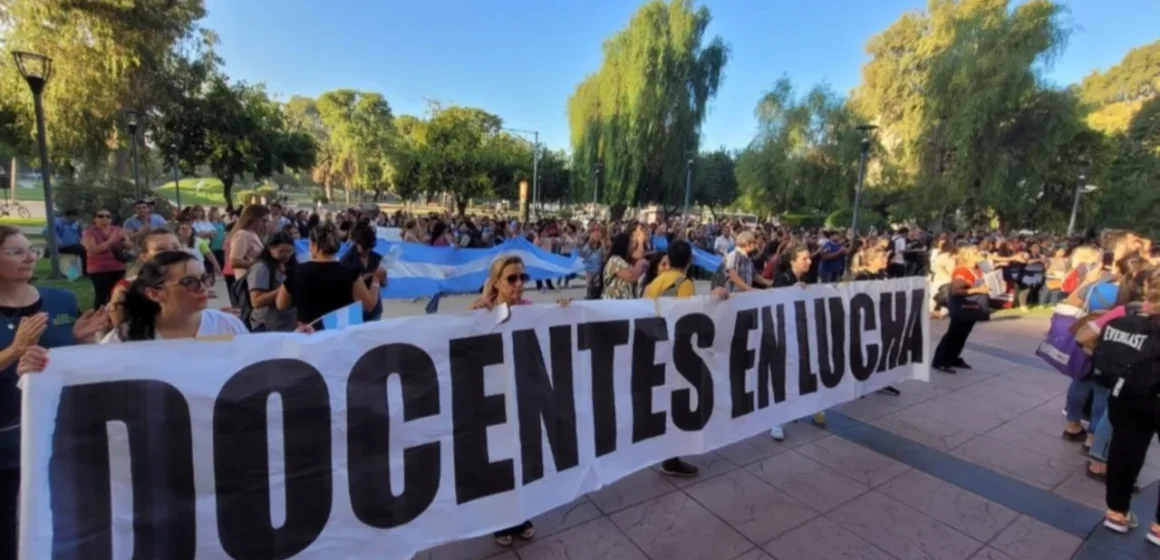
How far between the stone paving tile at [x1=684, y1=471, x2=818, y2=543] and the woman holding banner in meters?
3.07

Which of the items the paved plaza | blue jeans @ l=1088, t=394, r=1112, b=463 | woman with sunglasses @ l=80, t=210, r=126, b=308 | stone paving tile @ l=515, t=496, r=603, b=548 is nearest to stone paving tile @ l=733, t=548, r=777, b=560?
the paved plaza

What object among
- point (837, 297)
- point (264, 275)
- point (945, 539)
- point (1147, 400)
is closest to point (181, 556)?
point (264, 275)

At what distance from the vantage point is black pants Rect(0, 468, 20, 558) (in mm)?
1789

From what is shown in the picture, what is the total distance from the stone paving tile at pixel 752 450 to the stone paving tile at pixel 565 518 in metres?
1.21

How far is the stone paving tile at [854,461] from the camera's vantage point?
3.62 meters

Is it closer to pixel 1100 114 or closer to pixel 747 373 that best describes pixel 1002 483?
pixel 747 373

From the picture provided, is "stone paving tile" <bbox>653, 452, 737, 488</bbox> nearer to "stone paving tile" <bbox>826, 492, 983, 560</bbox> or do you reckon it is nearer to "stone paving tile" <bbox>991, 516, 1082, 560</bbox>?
"stone paving tile" <bbox>826, 492, 983, 560</bbox>

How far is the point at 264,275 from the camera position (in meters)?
3.55

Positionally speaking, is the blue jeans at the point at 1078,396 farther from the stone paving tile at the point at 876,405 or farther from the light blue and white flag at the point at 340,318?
the light blue and white flag at the point at 340,318

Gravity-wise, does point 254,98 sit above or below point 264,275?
above

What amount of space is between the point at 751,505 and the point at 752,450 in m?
0.82

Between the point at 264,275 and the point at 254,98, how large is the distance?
26903 millimetres

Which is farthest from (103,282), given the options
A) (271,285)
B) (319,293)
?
(319,293)

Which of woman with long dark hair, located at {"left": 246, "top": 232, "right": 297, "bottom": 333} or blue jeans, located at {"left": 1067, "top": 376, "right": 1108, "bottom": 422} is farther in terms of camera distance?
blue jeans, located at {"left": 1067, "top": 376, "right": 1108, "bottom": 422}
